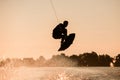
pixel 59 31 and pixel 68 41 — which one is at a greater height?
pixel 59 31

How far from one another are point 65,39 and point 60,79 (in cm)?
2542

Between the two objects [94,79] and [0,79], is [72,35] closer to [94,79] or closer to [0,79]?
[0,79]

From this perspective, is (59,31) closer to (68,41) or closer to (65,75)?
(68,41)

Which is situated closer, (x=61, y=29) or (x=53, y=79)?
A: (x=61, y=29)

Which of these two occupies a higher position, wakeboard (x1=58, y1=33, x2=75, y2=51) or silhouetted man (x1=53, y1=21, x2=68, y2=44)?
silhouetted man (x1=53, y1=21, x2=68, y2=44)

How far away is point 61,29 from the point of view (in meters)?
4.41

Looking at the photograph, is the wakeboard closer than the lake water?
Yes

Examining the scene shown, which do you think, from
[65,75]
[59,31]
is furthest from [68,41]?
[65,75]

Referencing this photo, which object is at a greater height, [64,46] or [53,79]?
[53,79]

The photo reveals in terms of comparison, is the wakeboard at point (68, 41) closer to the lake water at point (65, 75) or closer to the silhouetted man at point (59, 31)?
the silhouetted man at point (59, 31)

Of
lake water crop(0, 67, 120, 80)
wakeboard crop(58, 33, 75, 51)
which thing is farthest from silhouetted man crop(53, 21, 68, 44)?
lake water crop(0, 67, 120, 80)

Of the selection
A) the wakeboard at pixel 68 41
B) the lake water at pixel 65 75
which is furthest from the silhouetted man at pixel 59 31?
the lake water at pixel 65 75

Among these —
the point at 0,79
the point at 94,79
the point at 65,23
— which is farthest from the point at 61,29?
the point at 94,79

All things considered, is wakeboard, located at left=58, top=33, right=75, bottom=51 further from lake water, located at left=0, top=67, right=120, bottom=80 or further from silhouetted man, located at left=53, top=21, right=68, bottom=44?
lake water, located at left=0, top=67, right=120, bottom=80
